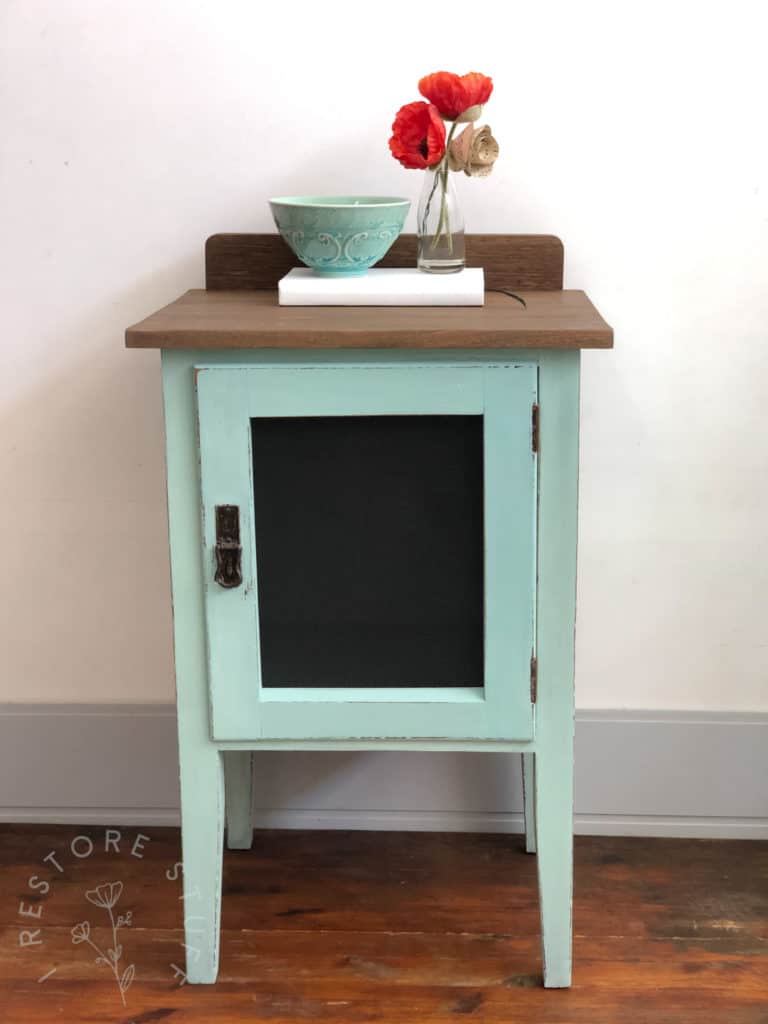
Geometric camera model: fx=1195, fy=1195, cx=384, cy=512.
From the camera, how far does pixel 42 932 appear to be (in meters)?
1.57

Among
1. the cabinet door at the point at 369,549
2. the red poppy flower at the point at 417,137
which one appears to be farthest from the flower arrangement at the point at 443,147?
the cabinet door at the point at 369,549

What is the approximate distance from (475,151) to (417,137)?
8 cm

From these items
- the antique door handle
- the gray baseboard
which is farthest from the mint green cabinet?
the gray baseboard

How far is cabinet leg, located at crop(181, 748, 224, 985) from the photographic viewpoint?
1.41 meters

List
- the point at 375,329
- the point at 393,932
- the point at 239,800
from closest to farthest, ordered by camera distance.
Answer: the point at 375,329 → the point at 393,932 → the point at 239,800

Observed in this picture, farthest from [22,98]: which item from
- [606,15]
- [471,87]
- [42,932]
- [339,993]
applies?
[339,993]

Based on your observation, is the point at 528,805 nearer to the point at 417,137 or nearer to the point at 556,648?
the point at 556,648

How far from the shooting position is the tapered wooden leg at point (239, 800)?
68.4 inches

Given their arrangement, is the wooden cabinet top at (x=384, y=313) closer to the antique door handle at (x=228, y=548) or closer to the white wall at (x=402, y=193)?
the white wall at (x=402, y=193)

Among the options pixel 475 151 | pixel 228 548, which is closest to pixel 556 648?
pixel 228 548

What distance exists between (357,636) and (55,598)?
25.1 inches

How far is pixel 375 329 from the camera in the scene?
48.9 inches

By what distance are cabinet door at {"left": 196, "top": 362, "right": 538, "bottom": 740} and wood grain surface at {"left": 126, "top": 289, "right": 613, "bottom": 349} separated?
0.04 metres

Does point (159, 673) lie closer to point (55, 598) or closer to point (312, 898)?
point (55, 598)
